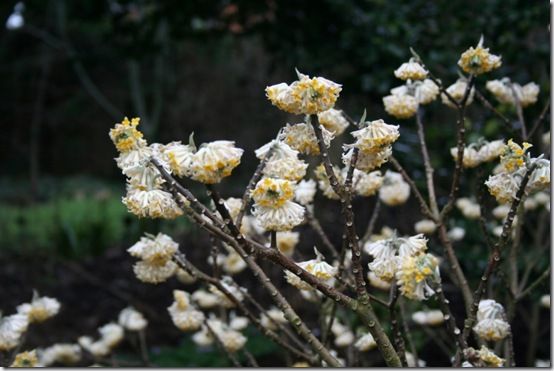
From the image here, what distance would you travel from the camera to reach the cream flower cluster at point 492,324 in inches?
49.4

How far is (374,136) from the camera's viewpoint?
990 mm

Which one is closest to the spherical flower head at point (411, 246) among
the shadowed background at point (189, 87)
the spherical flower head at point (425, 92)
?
the spherical flower head at point (425, 92)

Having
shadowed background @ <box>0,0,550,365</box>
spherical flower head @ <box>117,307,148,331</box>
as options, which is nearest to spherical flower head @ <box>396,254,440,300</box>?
spherical flower head @ <box>117,307,148,331</box>

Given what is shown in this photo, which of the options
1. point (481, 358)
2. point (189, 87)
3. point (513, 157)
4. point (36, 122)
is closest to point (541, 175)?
point (513, 157)

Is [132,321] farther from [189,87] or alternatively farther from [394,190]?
[189,87]

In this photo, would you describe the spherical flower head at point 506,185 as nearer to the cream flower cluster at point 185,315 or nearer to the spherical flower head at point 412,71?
the spherical flower head at point 412,71

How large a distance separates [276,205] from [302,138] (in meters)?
0.14

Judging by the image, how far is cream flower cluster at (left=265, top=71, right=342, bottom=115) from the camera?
949mm

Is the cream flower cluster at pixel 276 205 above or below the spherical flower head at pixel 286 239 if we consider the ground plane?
below

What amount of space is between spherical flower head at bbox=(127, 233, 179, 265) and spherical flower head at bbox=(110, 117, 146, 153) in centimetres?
30

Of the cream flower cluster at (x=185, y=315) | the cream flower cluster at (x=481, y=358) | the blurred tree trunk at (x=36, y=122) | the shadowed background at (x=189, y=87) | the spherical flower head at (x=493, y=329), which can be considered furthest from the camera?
the blurred tree trunk at (x=36, y=122)

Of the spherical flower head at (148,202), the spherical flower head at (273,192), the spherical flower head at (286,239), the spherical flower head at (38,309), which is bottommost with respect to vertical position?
the spherical flower head at (273,192)

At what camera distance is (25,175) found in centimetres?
1079

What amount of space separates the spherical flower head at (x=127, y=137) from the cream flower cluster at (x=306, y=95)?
0.20 metres
